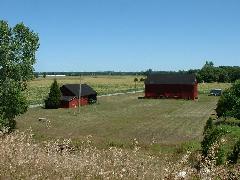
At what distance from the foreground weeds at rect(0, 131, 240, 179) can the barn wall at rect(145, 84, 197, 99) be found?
84796 mm

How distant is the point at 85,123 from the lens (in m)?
51.0

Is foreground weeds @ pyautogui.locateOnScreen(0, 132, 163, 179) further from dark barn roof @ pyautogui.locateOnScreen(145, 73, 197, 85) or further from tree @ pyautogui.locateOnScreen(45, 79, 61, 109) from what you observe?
A: dark barn roof @ pyautogui.locateOnScreen(145, 73, 197, 85)

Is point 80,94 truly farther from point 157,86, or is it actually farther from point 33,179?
point 33,179

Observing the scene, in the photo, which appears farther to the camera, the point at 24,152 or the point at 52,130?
the point at 52,130

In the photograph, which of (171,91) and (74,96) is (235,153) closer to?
(74,96)

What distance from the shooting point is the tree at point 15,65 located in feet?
132

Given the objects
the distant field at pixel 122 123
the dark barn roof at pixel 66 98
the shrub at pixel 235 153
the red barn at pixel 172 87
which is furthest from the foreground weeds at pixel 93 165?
the red barn at pixel 172 87

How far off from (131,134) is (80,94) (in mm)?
30684

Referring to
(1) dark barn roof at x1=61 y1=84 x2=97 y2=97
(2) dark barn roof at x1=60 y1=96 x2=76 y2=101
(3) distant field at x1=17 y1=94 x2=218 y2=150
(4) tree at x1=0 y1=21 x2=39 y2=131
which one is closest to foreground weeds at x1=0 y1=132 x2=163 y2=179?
(3) distant field at x1=17 y1=94 x2=218 y2=150

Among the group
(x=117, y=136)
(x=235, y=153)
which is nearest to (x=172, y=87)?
(x=117, y=136)

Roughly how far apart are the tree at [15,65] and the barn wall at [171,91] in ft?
167

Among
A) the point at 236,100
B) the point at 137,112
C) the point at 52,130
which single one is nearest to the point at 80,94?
the point at 137,112

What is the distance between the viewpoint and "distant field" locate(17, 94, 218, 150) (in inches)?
1587

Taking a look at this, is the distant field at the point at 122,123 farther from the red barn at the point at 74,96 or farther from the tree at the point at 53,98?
the red barn at the point at 74,96
